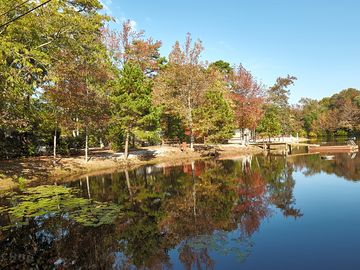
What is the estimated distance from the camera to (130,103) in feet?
97.1

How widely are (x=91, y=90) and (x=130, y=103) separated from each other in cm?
415

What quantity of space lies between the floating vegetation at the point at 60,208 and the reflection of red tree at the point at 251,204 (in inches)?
211

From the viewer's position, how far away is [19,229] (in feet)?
36.4

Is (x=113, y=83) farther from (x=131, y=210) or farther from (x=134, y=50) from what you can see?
(x=131, y=210)

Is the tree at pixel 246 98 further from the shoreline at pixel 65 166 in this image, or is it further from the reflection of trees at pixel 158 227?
the reflection of trees at pixel 158 227

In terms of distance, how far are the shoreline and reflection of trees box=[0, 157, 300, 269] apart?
4588mm

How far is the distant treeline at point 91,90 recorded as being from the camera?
63.8ft

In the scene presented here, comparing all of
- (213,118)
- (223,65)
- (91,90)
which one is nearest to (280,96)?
(223,65)

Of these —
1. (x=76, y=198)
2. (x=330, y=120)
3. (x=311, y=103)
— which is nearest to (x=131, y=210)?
(x=76, y=198)

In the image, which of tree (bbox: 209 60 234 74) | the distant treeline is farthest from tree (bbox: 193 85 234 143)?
tree (bbox: 209 60 234 74)

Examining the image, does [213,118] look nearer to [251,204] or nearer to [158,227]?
[251,204]

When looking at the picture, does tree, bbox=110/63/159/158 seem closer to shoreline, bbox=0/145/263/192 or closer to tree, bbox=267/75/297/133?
shoreline, bbox=0/145/263/192

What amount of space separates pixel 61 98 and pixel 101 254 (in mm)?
19924

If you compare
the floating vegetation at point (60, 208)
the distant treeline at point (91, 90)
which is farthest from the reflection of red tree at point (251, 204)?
the distant treeline at point (91, 90)
